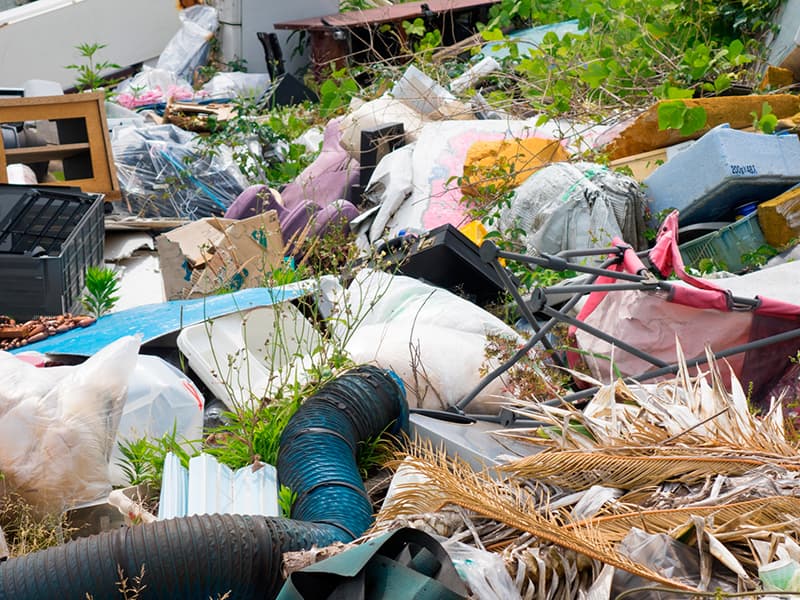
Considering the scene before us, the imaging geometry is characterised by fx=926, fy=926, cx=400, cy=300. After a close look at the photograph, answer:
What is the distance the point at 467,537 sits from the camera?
253 cm

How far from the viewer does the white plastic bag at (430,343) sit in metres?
3.82

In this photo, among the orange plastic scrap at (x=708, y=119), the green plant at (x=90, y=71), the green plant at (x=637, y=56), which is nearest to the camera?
the orange plastic scrap at (x=708, y=119)

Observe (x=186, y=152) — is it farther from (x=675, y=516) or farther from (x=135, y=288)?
(x=675, y=516)

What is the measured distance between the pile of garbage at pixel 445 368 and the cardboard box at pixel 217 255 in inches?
0.7

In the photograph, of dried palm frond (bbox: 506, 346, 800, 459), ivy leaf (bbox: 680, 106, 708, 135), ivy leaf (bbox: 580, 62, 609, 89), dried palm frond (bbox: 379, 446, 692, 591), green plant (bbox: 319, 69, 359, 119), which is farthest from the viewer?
green plant (bbox: 319, 69, 359, 119)

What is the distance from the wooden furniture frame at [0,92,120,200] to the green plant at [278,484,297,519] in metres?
4.59

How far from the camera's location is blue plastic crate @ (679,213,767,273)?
190 inches

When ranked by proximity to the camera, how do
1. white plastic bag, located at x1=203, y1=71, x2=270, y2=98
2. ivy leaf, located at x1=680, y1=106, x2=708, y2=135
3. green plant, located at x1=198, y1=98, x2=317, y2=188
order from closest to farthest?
1. ivy leaf, located at x1=680, y1=106, x2=708, y2=135
2. green plant, located at x1=198, y1=98, x2=317, y2=188
3. white plastic bag, located at x1=203, y1=71, x2=270, y2=98

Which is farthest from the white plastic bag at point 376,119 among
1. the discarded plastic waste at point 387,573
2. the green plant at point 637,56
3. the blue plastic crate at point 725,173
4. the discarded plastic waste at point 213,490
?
the discarded plastic waste at point 387,573

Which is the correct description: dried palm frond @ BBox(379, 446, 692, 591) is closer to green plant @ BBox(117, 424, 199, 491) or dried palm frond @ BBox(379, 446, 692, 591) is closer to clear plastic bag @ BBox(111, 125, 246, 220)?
green plant @ BBox(117, 424, 199, 491)

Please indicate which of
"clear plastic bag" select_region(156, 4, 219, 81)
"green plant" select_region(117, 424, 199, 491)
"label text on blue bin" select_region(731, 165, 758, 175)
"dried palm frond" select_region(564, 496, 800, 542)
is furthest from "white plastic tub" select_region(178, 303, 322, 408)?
"clear plastic bag" select_region(156, 4, 219, 81)

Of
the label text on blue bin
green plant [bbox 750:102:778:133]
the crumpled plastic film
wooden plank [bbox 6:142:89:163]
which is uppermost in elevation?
green plant [bbox 750:102:778:133]

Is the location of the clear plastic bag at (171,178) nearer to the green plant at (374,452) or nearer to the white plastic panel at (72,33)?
the white plastic panel at (72,33)

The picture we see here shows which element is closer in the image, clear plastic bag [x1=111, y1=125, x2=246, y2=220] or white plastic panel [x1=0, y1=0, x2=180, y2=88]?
clear plastic bag [x1=111, y1=125, x2=246, y2=220]
